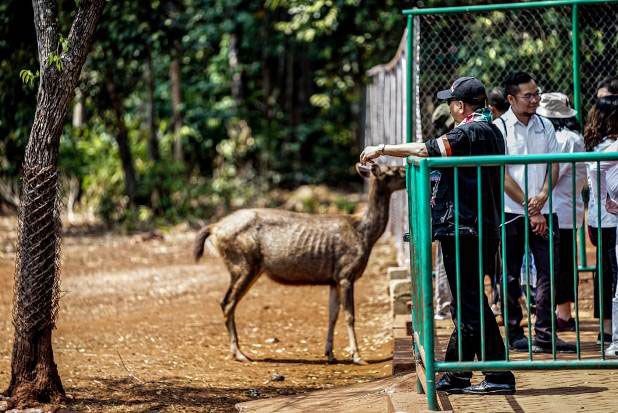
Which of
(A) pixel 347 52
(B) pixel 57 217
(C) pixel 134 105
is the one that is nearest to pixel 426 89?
(B) pixel 57 217

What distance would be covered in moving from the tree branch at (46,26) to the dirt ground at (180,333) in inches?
96.1

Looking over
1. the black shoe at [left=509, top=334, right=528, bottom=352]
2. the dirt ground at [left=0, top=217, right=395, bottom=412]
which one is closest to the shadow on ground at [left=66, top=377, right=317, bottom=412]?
the dirt ground at [left=0, top=217, right=395, bottom=412]

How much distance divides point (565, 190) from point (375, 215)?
211 cm

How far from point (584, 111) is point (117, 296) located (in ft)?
19.0

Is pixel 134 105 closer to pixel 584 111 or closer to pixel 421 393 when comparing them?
pixel 584 111

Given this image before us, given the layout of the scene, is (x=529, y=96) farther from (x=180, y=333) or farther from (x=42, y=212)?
(x=180, y=333)

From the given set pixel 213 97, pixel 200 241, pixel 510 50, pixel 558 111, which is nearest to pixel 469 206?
pixel 558 111

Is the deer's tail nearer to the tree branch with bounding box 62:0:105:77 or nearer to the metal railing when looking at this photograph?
the tree branch with bounding box 62:0:105:77

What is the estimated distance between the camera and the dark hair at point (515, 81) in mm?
6609

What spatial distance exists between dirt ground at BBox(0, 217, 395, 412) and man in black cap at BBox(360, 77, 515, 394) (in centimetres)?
208

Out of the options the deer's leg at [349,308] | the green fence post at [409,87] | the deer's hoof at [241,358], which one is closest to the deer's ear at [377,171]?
the green fence post at [409,87]

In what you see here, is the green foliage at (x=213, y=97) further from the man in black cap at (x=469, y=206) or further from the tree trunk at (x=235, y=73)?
the man in black cap at (x=469, y=206)

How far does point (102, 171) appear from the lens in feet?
58.6

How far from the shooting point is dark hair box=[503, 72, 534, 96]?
260 inches
